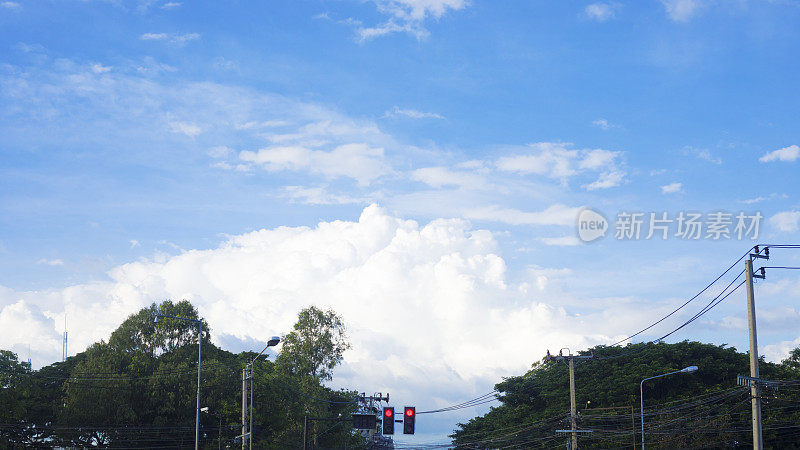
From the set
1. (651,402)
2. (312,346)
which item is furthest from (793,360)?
(312,346)

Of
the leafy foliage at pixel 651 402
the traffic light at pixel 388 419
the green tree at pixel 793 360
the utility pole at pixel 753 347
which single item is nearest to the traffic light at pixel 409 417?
the traffic light at pixel 388 419

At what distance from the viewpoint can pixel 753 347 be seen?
27.8m

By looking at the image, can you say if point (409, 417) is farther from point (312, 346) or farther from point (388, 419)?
point (312, 346)

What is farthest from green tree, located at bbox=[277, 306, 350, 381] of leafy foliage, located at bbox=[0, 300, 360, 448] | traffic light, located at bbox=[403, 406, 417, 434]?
traffic light, located at bbox=[403, 406, 417, 434]

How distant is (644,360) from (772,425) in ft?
48.3

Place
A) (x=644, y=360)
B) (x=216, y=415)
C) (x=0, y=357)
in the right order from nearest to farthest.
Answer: (x=0, y=357)
(x=216, y=415)
(x=644, y=360)

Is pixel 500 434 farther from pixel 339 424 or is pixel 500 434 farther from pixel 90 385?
pixel 90 385

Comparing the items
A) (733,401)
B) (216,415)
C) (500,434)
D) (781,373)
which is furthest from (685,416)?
(216,415)

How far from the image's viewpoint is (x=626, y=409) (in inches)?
3155

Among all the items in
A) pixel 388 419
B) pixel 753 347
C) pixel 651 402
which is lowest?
pixel 651 402

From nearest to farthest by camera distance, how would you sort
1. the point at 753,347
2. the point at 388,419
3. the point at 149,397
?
1. the point at 753,347
2. the point at 388,419
3. the point at 149,397

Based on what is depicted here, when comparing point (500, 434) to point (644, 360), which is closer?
point (644, 360)

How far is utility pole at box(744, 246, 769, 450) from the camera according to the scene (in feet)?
90.8

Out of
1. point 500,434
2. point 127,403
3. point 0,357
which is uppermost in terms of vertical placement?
point 0,357
